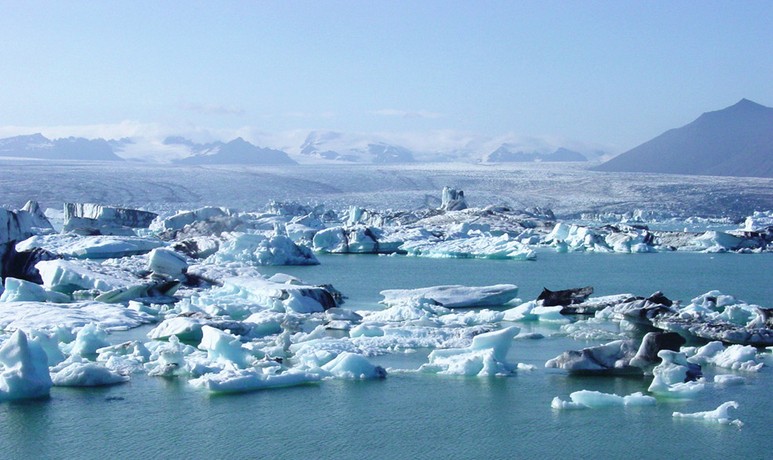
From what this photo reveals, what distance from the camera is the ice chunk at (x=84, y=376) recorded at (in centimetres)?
711

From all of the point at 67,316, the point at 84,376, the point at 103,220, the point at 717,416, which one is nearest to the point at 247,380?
the point at 84,376

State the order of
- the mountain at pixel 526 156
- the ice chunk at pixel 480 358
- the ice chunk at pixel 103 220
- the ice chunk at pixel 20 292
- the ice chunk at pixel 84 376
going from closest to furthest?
the ice chunk at pixel 84 376
the ice chunk at pixel 480 358
the ice chunk at pixel 20 292
the ice chunk at pixel 103 220
the mountain at pixel 526 156

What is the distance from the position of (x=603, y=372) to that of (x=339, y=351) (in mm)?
2310

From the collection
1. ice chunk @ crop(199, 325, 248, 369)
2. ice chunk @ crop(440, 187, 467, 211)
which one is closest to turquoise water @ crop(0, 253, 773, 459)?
ice chunk @ crop(199, 325, 248, 369)

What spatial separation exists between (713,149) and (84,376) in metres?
95.4

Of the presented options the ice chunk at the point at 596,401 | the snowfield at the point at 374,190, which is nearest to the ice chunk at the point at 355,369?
the ice chunk at the point at 596,401

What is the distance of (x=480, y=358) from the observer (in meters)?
7.64

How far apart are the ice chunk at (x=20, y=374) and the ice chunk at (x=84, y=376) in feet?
0.95

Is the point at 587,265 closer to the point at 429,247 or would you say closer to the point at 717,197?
the point at 429,247

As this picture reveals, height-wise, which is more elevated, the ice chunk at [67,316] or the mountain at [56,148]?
the mountain at [56,148]

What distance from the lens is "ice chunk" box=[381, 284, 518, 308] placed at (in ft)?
39.4

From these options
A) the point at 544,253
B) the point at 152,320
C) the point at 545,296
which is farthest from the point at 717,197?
the point at 152,320

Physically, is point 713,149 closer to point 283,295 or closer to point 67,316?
point 283,295

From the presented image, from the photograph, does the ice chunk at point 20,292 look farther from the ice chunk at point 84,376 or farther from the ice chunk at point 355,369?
the ice chunk at point 355,369
